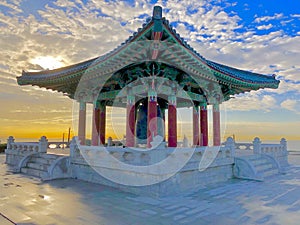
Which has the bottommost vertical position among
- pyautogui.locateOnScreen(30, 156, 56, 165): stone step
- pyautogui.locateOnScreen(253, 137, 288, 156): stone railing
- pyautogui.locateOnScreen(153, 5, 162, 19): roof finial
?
pyautogui.locateOnScreen(30, 156, 56, 165): stone step

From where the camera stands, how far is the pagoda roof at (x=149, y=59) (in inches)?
325

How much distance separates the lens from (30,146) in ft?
47.7

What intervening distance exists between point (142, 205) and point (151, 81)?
5803 millimetres

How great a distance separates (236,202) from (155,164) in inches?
109

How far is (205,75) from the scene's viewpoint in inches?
463

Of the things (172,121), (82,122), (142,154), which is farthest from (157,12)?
(82,122)

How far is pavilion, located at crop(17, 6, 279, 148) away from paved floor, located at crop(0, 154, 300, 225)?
377 centimetres

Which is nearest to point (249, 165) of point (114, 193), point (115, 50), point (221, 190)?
point (221, 190)

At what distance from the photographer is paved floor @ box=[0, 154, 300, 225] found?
5.79 meters

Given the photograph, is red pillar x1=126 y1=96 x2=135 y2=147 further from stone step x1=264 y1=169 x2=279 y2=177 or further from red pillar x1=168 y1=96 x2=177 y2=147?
stone step x1=264 y1=169 x2=279 y2=177

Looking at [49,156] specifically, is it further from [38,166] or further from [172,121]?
[172,121]

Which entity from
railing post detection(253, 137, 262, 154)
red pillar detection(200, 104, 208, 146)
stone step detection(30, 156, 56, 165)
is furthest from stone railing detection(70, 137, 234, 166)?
red pillar detection(200, 104, 208, 146)

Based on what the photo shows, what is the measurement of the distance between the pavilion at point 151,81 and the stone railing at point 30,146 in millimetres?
2229

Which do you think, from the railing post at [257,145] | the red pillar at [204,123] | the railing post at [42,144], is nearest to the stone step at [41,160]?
the railing post at [42,144]
